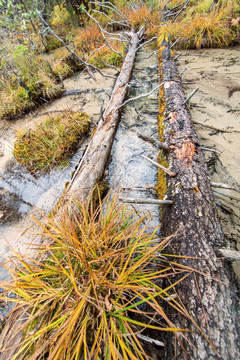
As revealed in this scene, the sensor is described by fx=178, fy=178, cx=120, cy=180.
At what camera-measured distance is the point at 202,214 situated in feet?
4.19

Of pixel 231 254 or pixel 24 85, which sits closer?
pixel 231 254

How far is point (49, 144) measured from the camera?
2.60m

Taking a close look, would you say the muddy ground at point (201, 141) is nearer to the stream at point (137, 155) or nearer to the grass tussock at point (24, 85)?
the stream at point (137, 155)

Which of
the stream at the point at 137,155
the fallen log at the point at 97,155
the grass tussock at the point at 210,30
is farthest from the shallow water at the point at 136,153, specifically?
the grass tussock at the point at 210,30

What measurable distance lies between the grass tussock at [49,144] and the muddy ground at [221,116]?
1.79 metres

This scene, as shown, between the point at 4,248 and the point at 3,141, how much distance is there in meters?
2.18

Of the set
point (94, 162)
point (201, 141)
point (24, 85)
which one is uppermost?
point (24, 85)

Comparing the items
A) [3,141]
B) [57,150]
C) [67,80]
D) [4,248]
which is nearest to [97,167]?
[57,150]

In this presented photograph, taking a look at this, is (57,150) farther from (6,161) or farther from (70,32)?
(70,32)

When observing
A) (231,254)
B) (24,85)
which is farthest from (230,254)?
(24,85)

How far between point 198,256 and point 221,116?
222 centimetres

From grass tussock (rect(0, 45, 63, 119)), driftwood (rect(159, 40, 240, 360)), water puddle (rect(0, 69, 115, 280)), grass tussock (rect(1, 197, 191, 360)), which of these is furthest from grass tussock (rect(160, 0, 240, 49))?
grass tussock (rect(1, 197, 191, 360))

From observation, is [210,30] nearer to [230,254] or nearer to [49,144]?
[49,144]

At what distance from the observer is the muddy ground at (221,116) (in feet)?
5.56
